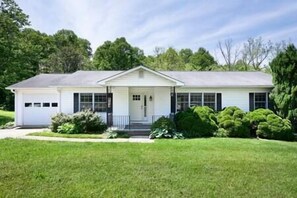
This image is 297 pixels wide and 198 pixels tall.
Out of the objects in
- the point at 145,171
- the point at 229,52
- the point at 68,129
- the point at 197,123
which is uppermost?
the point at 229,52

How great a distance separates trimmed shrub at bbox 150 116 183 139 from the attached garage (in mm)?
8594

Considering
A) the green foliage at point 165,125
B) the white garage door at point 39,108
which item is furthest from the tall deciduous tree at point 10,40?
the green foliage at point 165,125

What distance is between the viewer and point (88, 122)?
16.2 meters

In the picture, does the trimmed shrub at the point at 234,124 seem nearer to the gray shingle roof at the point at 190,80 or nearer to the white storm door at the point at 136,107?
the gray shingle roof at the point at 190,80

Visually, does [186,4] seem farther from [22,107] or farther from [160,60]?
[160,60]

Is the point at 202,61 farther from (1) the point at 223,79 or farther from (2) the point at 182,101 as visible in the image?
(2) the point at 182,101

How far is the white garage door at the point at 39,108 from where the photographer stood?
19.9 metres

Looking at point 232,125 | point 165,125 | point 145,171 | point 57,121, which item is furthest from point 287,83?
point 57,121

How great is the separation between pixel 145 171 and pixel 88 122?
9.12m

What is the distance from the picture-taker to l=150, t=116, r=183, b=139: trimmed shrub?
14.7m

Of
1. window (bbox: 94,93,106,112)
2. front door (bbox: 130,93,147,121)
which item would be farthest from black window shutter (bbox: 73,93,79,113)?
front door (bbox: 130,93,147,121)

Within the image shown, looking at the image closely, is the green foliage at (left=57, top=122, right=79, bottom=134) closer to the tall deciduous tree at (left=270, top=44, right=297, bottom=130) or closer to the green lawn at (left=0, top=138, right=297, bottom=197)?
the green lawn at (left=0, top=138, right=297, bottom=197)

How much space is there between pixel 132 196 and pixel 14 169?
3.89 meters

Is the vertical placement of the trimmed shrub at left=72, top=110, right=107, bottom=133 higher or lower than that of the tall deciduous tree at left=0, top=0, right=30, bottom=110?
lower
